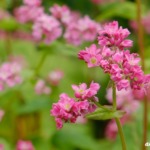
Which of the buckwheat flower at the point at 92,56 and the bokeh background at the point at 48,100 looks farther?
the bokeh background at the point at 48,100

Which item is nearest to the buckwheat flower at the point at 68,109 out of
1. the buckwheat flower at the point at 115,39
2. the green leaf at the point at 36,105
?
the buckwheat flower at the point at 115,39

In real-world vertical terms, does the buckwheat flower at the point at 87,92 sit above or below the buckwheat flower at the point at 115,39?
below

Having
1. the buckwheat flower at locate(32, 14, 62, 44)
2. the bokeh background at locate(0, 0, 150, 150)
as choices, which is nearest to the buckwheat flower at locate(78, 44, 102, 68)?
the bokeh background at locate(0, 0, 150, 150)

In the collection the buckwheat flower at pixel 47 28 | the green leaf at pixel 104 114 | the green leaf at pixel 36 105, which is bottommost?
the green leaf at pixel 36 105

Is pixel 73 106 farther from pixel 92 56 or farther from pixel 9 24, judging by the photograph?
pixel 9 24

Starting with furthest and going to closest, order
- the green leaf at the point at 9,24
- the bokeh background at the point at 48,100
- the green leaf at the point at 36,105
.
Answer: the green leaf at the point at 9,24 → the green leaf at the point at 36,105 → the bokeh background at the point at 48,100

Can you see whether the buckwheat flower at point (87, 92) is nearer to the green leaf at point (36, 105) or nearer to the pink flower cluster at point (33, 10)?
the pink flower cluster at point (33, 10)

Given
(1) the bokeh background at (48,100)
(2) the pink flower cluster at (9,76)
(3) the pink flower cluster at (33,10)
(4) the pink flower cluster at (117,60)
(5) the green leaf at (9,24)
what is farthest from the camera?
(5) the green leaf at (9,24)

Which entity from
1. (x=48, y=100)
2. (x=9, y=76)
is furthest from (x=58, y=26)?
(x=48, y=100)
